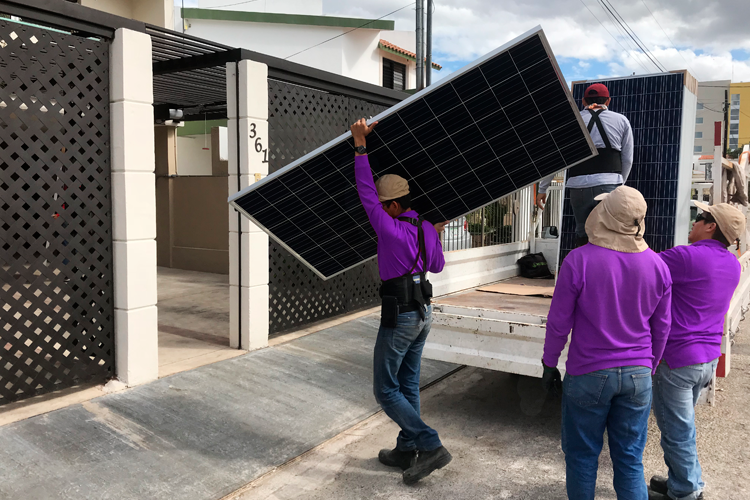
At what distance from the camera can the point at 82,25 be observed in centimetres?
495

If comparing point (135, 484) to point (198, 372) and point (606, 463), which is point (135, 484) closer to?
Result: point (198, 372)

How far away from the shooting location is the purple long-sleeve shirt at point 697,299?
3385mm

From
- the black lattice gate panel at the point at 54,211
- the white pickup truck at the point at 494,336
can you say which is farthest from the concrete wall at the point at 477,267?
the black lattice gate panel at the point at 54,211

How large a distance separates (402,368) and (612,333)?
4.99ft

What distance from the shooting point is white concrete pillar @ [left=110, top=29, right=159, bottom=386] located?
5.20 m

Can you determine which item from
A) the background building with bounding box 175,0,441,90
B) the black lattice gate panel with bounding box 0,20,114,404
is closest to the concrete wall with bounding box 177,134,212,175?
the background building with bounding box 175,0,441,90

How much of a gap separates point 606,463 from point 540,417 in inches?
36.5

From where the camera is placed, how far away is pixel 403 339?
3701mm

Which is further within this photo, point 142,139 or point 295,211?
point 142,139

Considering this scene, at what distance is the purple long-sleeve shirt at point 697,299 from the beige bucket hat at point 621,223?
650 mm

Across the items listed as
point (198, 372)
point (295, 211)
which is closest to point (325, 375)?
point (198, 372)

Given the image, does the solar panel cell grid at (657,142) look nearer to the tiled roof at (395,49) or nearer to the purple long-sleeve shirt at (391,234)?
the purple long-sleeve shirt at (391,234)

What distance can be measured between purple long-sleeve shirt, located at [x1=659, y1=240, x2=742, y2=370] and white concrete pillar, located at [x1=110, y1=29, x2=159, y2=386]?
14.2 ft

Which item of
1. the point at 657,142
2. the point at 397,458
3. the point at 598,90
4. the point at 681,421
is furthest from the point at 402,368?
the point at 657,142
